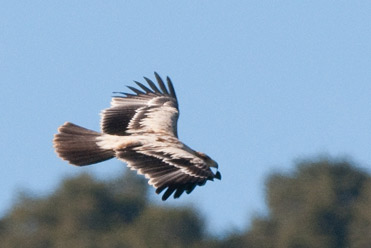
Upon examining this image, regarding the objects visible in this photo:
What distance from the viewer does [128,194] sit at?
1970 inches

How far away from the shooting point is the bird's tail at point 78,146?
15719 mm

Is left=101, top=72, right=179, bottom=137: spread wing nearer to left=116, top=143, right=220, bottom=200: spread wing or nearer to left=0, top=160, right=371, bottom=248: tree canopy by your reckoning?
left=116, top=143, right=220, bottom=200: spread wing

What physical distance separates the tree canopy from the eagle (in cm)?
2153

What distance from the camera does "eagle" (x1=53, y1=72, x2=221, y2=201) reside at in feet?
47.3

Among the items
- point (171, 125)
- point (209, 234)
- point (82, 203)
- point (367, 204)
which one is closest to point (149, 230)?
point (209, 234)

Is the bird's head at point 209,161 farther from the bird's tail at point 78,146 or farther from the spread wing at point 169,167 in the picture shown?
the bird's tail at point 78,146

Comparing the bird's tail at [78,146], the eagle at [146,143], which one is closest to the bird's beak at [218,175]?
the eagle at [146,143]

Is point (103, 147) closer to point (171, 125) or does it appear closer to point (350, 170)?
point (171, 125)

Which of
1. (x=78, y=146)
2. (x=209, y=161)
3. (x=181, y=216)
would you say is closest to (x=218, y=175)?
(x=209, y=161)

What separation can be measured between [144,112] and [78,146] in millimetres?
1217

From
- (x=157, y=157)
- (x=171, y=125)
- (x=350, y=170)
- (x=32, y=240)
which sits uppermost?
(x=350, y=170)

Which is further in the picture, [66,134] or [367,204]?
[367,204]

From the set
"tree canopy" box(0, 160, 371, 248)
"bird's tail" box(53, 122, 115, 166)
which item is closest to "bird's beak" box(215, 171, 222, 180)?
"bird's tail" box(53, 122, 115, 166)

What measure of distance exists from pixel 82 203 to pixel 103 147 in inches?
1232
